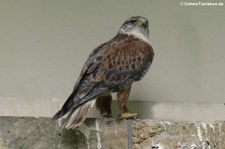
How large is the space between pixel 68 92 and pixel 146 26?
53cm

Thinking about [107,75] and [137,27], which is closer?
[107,75]

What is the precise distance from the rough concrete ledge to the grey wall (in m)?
0.47

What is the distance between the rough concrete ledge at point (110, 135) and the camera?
215cm

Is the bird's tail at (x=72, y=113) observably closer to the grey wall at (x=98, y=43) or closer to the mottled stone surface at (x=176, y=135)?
the mottled stone surface at (x=176, y=135)

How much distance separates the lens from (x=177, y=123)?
7.07 ft

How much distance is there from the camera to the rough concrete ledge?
2.15 metres

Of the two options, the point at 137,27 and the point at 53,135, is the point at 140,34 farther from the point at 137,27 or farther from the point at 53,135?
the point at 53,135

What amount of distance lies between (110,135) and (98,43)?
64cm

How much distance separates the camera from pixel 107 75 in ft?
7.22

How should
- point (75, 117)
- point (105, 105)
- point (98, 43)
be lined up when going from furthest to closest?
point (98, 43) < point (105, 105) < point (75, 117)

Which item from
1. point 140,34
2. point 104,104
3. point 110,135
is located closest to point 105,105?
point 104,104

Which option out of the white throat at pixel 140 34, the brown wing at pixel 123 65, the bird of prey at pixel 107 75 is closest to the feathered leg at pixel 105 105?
the bird of prey at pixel 107 75

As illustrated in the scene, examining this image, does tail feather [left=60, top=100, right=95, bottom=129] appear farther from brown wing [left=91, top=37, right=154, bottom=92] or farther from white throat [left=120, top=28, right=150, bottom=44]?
white throat [left=120, top=28, right=150, bottom=44]

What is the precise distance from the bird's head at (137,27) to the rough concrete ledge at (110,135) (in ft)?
1.38
